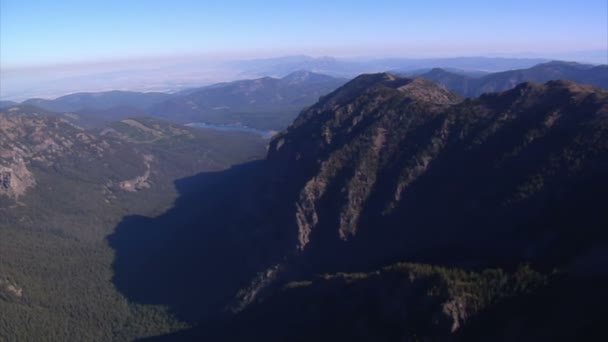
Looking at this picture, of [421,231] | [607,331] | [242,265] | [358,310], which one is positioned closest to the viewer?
[607,331]

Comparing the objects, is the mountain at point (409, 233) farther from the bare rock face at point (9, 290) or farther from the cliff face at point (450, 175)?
the bare rock face at point (9, 290)

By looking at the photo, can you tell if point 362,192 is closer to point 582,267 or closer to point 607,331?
point 582,267

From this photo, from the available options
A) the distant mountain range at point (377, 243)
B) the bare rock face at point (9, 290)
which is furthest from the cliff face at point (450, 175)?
the bare rock face at point (9, 290)

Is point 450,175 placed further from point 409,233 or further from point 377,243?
point 377,243

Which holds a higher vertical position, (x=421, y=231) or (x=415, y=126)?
(x=415, y=126)

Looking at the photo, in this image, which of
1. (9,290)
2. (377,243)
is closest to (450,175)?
(377,243)

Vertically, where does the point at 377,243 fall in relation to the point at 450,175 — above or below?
below

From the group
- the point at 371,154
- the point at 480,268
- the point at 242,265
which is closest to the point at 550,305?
the point at 480,268

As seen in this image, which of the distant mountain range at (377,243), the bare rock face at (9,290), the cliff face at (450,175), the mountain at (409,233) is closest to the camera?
the mountain at (409,233)

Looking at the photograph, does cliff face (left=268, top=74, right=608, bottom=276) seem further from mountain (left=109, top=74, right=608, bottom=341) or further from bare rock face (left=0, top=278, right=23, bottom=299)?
bare rock face (left=0, top=278, right=23, bottom=299)
